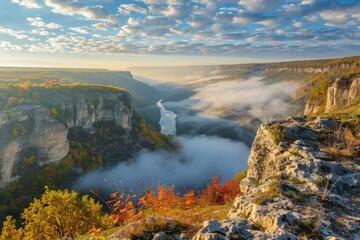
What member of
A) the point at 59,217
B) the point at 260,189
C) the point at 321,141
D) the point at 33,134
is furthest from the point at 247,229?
the point at 33,134

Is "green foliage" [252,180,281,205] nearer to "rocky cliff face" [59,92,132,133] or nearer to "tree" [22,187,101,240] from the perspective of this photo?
"tree" [22,187,101,240]

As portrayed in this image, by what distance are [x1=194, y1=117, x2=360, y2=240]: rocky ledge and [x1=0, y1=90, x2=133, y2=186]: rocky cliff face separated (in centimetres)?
7370

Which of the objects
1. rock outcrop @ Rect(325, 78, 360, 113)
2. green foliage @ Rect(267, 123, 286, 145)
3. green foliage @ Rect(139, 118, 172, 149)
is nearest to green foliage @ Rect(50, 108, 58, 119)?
green foliage @ Rect(139, 118, 172, 149)

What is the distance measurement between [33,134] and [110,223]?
213 ft

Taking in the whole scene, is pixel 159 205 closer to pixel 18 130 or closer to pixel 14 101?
pixel 18 130

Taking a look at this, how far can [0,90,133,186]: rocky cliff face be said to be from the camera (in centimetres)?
7256

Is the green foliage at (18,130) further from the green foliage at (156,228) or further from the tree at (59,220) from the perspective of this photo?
the green foliage at (156,228)

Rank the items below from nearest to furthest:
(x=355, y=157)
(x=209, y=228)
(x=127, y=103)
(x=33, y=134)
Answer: (x=209, y=228) < (x=355, y=157) < (x=33, y=134) < (x=127, y=103)

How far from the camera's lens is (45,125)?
83062 millimetres

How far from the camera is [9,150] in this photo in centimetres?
7262

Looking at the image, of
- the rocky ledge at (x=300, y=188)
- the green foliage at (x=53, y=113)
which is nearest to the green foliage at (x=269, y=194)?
the rocky ledge at (x=300, y=188)

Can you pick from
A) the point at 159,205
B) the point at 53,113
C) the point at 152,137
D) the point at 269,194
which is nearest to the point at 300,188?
the point at 269,194

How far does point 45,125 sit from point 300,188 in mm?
84850

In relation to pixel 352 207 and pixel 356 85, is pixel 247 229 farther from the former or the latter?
pixel 356 85
